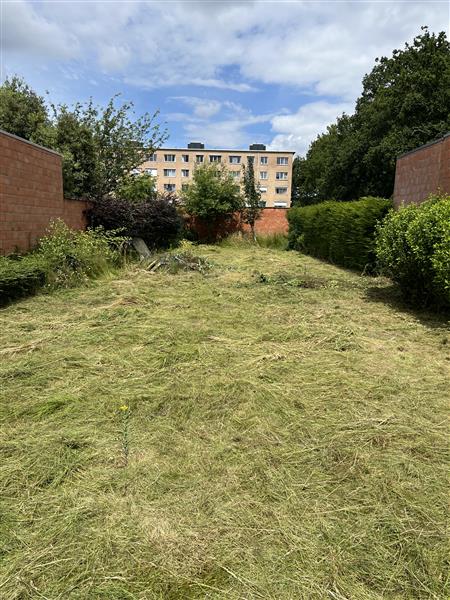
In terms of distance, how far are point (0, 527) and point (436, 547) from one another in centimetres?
199

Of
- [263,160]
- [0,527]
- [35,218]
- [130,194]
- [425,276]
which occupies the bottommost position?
[0,527]

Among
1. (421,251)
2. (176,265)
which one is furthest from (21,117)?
(421,251)

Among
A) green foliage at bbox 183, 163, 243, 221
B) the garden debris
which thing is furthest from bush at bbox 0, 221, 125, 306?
green foliage at bbox 183, 163, 243, 221

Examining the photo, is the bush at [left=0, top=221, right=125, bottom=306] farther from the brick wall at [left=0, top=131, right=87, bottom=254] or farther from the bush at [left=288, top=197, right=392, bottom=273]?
the bush at [left=288, top=197, right=392, bottom=273]

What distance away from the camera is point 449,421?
3.05 metres

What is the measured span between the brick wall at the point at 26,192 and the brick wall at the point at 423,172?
815 cm

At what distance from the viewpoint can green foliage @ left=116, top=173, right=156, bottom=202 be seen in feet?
54.6

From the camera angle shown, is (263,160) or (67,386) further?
(263,160)

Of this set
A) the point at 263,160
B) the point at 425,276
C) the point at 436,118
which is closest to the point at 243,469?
Result: the point at 425,276

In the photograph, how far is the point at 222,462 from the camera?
2537 millimetres

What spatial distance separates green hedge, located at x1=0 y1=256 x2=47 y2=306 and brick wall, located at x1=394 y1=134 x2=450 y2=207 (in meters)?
7.42

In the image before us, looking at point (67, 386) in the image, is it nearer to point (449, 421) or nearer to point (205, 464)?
point (205, 464)

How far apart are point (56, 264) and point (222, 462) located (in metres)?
6.81

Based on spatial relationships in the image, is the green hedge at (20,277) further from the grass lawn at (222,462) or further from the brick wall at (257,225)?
the brick wall at (257,225)
